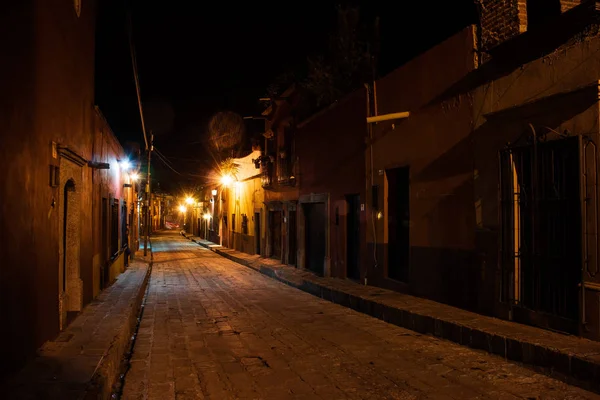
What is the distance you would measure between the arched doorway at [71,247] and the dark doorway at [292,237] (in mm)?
11591

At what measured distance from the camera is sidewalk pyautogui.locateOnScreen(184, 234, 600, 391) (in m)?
6.04

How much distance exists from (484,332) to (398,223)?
17.4 ft

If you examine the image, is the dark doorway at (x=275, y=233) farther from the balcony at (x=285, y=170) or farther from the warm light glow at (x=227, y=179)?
the warm light glow at (x=227, y=179)

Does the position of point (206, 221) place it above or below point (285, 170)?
below

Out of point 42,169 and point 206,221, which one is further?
point 206,221

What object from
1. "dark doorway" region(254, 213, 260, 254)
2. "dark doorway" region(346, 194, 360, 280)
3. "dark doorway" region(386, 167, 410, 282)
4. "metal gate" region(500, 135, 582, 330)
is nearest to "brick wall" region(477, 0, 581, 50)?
"metal gate" region(500, 135, 582, 330)

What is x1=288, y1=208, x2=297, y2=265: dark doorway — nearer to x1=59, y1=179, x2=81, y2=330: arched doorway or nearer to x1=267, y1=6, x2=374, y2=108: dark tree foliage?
x1=267, y1=6, x2=374, y2=108: dark tree foliage

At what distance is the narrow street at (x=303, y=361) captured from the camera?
5.80 meters

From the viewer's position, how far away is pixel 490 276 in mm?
8820

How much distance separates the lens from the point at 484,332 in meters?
7.51

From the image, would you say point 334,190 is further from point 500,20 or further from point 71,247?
point 71,247

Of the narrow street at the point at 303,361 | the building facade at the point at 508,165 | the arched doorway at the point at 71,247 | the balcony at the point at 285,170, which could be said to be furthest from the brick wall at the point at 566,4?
the balcony at the point at 285,170

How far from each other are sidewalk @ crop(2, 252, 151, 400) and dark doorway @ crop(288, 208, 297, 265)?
35.0 ft

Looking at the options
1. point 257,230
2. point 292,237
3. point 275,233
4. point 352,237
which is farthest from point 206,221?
point 352,237
